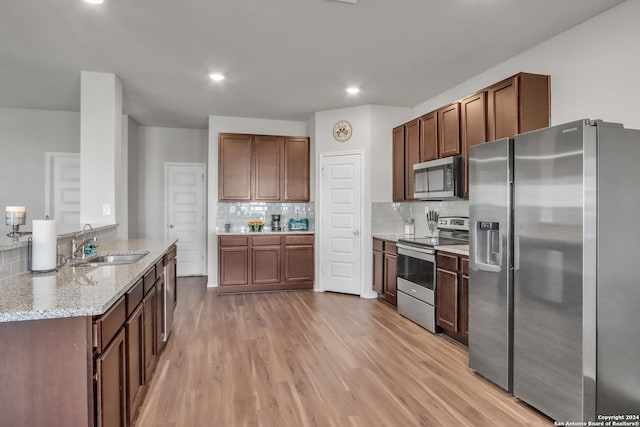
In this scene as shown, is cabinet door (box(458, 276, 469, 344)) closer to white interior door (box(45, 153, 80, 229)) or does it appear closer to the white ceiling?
the white ceiling

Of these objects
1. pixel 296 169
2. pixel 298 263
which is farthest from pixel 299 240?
pixel 296 169

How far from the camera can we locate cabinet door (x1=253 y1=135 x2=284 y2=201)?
5590 millimetres

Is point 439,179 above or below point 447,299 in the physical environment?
above

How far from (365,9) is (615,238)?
2178 millimetres

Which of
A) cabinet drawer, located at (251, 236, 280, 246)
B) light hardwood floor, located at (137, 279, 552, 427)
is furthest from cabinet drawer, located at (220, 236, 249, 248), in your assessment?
light hardwood floor, located at (137, 279, 552, 427)

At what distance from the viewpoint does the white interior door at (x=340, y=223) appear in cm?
517

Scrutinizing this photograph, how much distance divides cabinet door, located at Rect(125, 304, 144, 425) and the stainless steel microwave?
3.01 metres

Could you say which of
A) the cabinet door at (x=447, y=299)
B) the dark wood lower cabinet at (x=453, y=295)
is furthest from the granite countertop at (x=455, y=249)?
the cabinet door at (x=447, y=299)

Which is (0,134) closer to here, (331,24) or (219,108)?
(219,108)

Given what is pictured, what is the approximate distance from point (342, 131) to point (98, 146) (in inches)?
121

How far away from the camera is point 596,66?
2725 mm

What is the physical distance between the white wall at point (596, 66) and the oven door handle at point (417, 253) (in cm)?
158

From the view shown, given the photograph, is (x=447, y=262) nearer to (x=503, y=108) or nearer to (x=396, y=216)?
(x=503, y=108)

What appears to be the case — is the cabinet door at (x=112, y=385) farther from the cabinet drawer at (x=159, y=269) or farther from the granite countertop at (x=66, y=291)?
the cabinet drawer at (x=159, y=269)
